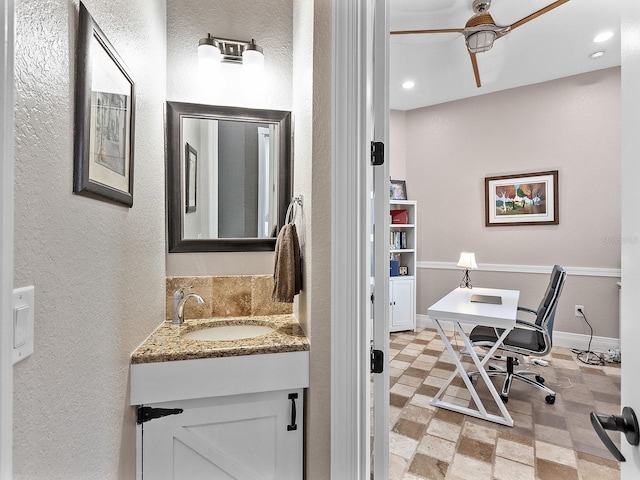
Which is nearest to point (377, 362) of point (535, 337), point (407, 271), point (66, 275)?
point (66, 275)

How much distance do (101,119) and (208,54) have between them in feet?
2.91

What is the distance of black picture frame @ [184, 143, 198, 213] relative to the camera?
1731 mm

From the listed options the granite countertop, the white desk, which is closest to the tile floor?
the white desk

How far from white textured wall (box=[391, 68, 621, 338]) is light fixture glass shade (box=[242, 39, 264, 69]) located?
10.9ft

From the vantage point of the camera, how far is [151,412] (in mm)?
1221

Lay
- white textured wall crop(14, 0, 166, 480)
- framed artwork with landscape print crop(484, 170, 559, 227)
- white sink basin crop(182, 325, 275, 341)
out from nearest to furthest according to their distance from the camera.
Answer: white textured wall crop(14, 0, 166, 480) < white sink basin crop(182, 325, 275, 341) < framed artwork with landscape print crop(484, 170, 559, 227)

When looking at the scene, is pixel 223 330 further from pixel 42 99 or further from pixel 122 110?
pixel 42 99

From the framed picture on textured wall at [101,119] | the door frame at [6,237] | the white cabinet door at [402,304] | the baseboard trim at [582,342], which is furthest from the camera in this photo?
the white cabinet door at [402,304]

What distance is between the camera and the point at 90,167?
907 millimetres

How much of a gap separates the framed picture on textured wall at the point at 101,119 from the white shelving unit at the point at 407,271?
3.53 metres

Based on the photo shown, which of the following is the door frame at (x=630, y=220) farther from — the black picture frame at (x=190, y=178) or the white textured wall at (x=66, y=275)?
the black picture frame at (x=190, y=178)

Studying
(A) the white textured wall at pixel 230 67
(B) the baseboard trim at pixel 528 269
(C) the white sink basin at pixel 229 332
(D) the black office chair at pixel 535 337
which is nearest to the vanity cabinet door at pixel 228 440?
(C) the white sink basin at pixel 229 332

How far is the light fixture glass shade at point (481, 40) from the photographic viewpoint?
2.56m

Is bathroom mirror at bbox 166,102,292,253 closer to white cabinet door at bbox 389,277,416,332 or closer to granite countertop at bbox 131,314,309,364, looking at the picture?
granite countertop at bbox 131,314,309,364
